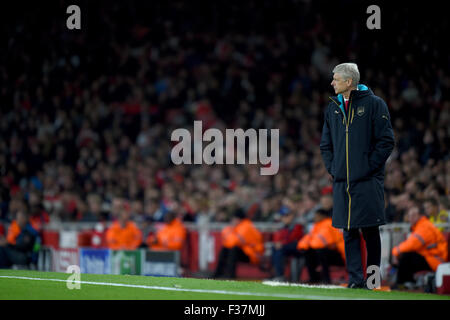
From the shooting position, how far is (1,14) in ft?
72.4

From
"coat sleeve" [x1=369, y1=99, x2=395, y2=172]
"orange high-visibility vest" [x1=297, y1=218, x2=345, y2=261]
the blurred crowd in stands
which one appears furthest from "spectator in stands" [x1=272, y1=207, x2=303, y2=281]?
A: "coat sleeve" [x1=369, y1=99, x2=395, y2=172]

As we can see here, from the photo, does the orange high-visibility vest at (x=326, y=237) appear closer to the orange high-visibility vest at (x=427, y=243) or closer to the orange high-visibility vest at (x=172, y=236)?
the orange high-visibility vest at (x=427, y=243)

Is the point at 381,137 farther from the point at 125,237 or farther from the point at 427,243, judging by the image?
the point at 125,237

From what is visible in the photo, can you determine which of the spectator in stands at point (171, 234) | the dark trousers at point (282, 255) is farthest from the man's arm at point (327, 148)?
the spectator in stands at point (171, 234)

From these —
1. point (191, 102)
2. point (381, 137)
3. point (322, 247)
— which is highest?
point (191, 102)

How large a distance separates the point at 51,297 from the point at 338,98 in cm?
303

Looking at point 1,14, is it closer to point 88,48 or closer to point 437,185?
point 88,48

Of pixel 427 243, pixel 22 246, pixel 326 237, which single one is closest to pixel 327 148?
pixel 427 243

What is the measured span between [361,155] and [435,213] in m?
5.34

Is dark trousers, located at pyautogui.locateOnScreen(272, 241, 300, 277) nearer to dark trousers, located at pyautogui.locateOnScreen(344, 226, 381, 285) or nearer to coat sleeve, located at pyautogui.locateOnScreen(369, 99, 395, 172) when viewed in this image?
dark trousers, located at pyautogui.locateOnScreen(344, 226, 381, 285)

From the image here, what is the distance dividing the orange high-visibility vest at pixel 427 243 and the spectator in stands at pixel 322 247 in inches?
42.3

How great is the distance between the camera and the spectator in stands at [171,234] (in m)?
15.2

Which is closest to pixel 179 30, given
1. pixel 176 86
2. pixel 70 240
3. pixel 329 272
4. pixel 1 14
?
pixel 176 86

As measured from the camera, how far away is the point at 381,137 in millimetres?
6746
